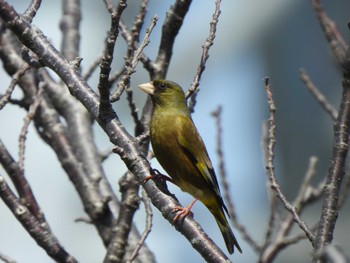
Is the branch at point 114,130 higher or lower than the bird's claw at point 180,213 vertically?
higher

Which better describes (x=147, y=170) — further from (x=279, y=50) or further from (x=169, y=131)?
(x=279, y=50)

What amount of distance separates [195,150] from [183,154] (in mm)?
101

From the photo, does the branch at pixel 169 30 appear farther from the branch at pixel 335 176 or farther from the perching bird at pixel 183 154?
the branch at pixel 335 176

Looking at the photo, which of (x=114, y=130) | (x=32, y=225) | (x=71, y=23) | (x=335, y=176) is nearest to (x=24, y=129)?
(x=32, y=225)

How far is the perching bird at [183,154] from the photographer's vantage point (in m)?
5.62

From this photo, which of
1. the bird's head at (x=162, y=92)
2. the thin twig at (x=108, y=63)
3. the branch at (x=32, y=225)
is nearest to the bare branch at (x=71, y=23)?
the bird's head at (x=162, y=92)

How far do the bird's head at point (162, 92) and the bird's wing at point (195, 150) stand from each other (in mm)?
148

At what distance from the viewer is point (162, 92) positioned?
5953mm

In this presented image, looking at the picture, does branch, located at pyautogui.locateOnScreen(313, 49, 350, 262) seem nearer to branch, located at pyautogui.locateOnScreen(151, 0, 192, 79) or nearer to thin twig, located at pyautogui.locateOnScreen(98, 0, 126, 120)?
thin twig, located at pyautogui.locateOnScreen(98, 0, 126, 120)

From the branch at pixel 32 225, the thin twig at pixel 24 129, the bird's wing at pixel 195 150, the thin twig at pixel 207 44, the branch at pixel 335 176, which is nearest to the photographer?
the branch at pixel 335 176

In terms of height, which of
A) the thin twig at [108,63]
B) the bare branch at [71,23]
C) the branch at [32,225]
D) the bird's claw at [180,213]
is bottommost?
the bird's claw at [180,213]

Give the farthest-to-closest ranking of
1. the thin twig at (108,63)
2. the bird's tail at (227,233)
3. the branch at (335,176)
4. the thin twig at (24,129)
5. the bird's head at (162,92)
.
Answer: the bird's head at (162,92), the bird's tail at (227,233), the thin twig at (24,129), the thin twig at (108,63), the branch at (335,176)

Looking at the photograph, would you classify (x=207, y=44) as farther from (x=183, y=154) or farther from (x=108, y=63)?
(x=183, y=154)

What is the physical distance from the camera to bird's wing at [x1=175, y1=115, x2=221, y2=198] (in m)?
5.73
